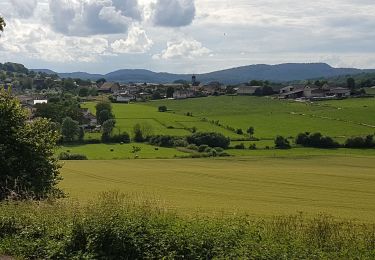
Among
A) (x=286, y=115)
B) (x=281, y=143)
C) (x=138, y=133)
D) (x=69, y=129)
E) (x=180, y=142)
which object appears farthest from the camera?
(x=286, y=115)

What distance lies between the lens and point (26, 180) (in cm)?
1916

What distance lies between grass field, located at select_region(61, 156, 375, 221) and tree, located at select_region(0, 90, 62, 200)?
5.84 metres

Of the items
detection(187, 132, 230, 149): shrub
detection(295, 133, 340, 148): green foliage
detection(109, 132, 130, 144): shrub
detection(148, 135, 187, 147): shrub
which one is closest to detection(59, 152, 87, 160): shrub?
detection(148, 135, 187, 147): shrub

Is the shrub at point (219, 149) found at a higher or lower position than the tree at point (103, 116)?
lower

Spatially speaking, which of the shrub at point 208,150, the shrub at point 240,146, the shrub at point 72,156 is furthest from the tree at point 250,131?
the shrub at point 72,156

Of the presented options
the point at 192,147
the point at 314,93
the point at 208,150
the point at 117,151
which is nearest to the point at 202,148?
the point at 192,147

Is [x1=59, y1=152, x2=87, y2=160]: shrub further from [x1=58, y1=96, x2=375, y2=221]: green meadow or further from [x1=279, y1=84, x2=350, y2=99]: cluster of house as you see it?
[x1=279, y1=84, x2=350, y2=99]: cluster of house

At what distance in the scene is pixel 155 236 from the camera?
36.3ft

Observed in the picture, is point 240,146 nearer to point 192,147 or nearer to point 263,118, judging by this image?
point 192,147

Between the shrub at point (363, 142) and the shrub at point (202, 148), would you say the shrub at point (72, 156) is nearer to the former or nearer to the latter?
the shrub at point (202, 148)

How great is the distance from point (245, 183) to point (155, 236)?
34196mm

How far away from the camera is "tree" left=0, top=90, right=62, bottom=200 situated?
18.9 meters

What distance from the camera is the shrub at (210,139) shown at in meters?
78.2

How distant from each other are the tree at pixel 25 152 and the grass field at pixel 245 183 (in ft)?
19.2
